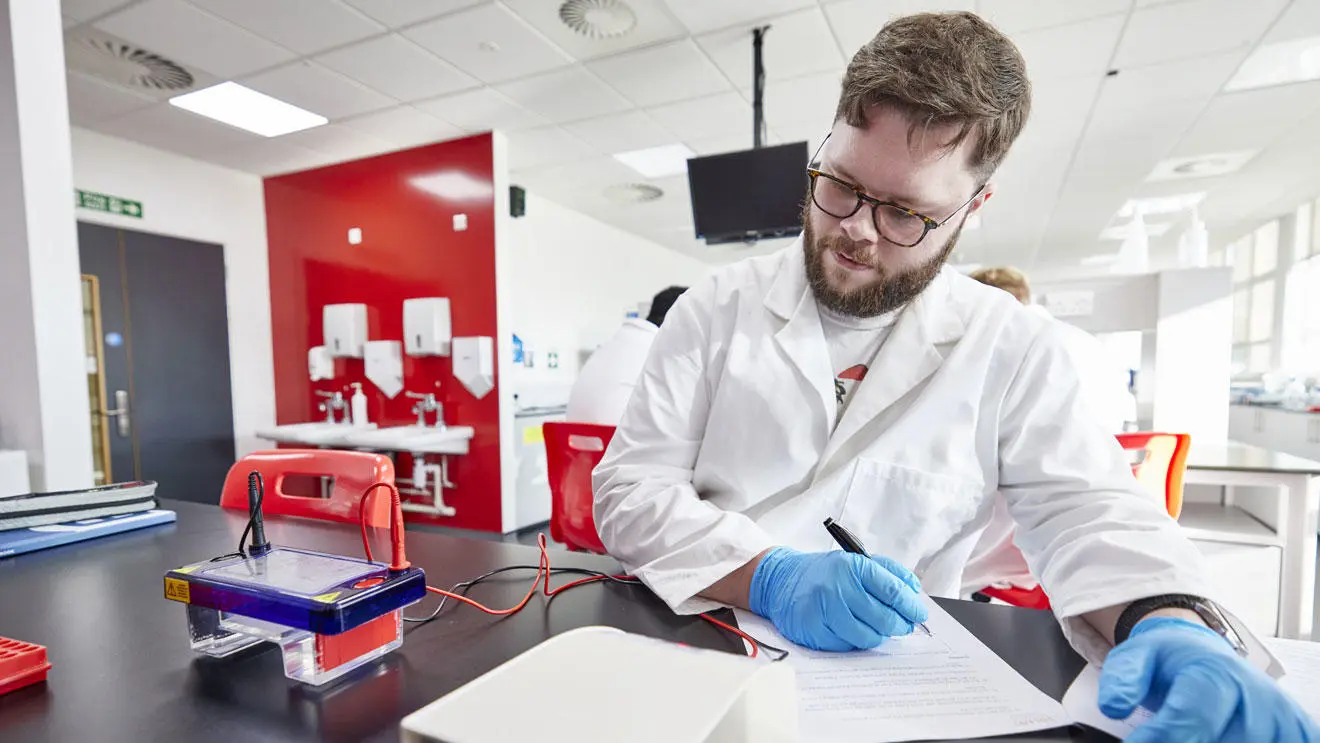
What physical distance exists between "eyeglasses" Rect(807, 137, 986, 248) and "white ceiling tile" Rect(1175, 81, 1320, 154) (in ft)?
12.8

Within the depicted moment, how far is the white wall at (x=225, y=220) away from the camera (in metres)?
3.79

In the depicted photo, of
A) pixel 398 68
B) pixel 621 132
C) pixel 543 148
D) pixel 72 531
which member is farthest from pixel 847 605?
pixel 543 148

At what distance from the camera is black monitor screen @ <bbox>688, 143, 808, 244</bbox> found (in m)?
3.27

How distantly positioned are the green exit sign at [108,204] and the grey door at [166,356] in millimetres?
115

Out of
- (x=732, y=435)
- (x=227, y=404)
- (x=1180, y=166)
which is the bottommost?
(x=227, y=404)

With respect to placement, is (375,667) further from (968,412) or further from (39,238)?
(39,238)

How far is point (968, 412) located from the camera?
981mm

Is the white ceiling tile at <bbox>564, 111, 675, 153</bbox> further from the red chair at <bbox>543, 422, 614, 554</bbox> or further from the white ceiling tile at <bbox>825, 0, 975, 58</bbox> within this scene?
the red chair at <bbox>543, 422, 614, 554</bbox>

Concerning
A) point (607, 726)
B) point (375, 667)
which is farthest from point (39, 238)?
point (607, 726)

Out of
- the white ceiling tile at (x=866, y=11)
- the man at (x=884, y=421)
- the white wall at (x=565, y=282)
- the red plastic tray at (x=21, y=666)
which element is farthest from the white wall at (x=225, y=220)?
the man at (x=884, y=421)

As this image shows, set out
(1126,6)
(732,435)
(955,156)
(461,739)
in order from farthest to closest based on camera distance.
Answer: (1126,6) < (732,435) < (955,156) < (461,739)

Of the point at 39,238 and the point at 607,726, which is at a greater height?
the point at 39,238

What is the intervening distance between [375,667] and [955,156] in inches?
38.0

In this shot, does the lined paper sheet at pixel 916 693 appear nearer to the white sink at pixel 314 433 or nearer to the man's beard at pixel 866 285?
the man's beard at pixel 866 285
